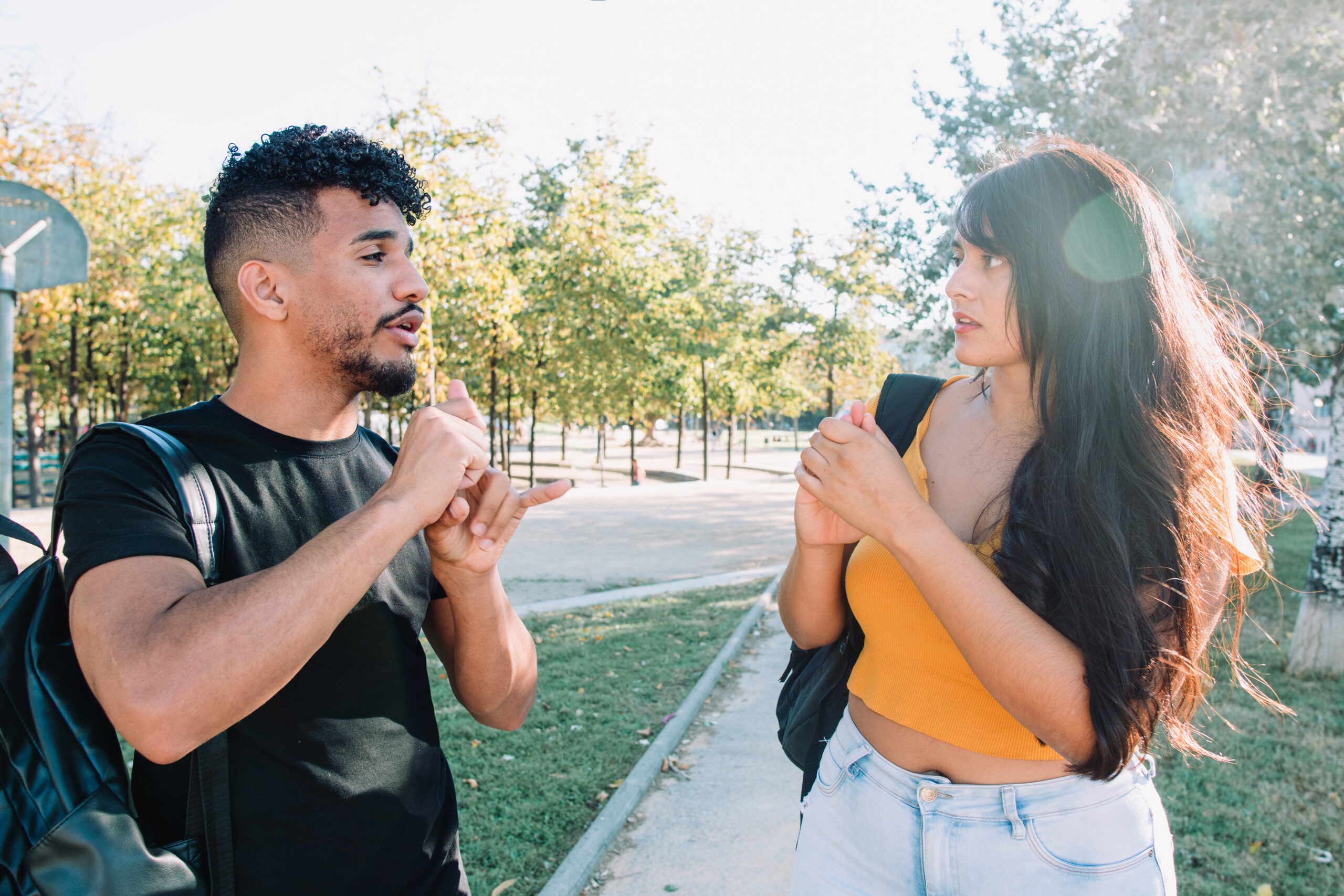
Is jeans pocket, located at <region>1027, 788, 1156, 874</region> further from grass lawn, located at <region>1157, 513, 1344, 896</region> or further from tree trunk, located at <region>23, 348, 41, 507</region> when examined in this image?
tree trunk, located at <region>23, 348, 41, 507</region>

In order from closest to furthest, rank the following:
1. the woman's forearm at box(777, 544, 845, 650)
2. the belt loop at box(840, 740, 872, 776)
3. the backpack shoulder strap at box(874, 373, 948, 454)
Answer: the belt loop at box(840, 740, 872, 776) < the woman's forearm at box(777, 544, 845, 650) < the backpack shoulder strap at box(874, 373, 948, 454)

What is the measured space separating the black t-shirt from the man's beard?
0.56 feet

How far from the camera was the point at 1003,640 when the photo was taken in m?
1.63

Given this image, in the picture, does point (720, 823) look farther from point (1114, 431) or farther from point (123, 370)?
point (123, 370)

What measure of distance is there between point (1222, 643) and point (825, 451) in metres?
1.05

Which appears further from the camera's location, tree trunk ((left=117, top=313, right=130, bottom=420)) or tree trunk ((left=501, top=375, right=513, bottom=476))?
tree trunk ((left=501, top=375, right=513, bottom=476))

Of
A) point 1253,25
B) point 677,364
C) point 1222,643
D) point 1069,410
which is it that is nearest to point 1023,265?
point 1069,410

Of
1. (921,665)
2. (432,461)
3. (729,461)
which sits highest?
(432,461)

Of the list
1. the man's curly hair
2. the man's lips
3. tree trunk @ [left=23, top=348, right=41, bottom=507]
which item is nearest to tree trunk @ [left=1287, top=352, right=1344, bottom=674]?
the man's lips

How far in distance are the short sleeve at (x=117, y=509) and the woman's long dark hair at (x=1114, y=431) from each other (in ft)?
5.33

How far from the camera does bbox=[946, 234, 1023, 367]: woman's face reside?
199 centimetres

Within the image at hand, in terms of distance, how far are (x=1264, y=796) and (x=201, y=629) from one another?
5450mm

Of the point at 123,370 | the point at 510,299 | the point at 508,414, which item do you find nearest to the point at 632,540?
the point at 510,299

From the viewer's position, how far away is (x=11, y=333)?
11.9 feet
